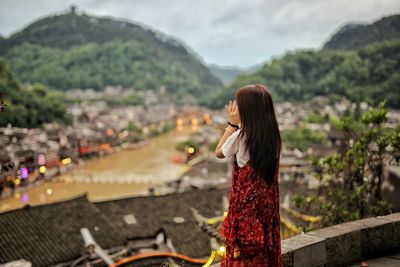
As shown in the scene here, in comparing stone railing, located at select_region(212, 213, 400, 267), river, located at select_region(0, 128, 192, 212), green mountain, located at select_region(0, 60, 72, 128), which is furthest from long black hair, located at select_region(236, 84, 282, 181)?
green mountain, located at select_region(0, 60, 72, 128)

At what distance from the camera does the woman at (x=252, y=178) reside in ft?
6.79

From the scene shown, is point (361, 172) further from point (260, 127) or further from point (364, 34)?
point (364, 34)

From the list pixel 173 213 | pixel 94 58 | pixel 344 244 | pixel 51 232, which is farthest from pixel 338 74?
pixel 94 58

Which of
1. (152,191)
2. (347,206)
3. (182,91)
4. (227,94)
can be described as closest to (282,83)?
(227,94)

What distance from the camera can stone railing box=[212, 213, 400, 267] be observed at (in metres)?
2.88

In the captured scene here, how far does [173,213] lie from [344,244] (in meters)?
11.4

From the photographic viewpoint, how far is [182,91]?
105m

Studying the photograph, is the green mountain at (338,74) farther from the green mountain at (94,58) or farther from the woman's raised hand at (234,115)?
the green mountain at (94,58)

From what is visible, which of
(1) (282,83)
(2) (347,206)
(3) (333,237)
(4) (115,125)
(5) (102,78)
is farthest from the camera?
(5) (102,78)

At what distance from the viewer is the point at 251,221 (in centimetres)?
213

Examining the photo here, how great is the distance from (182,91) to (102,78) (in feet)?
66.0

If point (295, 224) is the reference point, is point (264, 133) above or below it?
above

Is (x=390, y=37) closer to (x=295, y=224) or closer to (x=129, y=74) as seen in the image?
(x=295, y=224)

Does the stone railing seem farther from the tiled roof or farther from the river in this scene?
the river
